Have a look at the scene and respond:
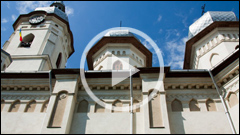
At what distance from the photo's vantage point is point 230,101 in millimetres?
8969

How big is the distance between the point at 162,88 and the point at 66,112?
385 cm

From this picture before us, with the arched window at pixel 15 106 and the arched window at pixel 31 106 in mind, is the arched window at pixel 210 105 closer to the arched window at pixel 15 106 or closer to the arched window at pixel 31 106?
the arched window at pixel 31 106

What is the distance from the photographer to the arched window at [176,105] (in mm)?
9232

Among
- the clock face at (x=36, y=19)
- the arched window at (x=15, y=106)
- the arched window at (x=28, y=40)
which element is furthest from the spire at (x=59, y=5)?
the arched window at (x=15, y=106)

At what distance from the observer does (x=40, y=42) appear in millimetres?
15258

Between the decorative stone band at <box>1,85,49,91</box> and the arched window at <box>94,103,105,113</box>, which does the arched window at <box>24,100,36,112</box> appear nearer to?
the decorative stone band at <box>1,85,49,91</box>

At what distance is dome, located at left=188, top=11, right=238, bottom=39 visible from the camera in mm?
15859

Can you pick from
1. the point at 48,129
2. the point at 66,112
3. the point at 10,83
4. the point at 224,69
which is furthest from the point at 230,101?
the point at 10,83

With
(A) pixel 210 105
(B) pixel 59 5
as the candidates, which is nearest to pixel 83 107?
(A) pixel 210 105

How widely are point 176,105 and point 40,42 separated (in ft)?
32.9

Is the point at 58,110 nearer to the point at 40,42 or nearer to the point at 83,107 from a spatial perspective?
the point at 83,107

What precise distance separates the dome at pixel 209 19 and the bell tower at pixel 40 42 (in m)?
9.32

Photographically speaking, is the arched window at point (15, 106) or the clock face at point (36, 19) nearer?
the arched window at point (15, 106)

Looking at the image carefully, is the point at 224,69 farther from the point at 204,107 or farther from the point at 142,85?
the point at 142,85
